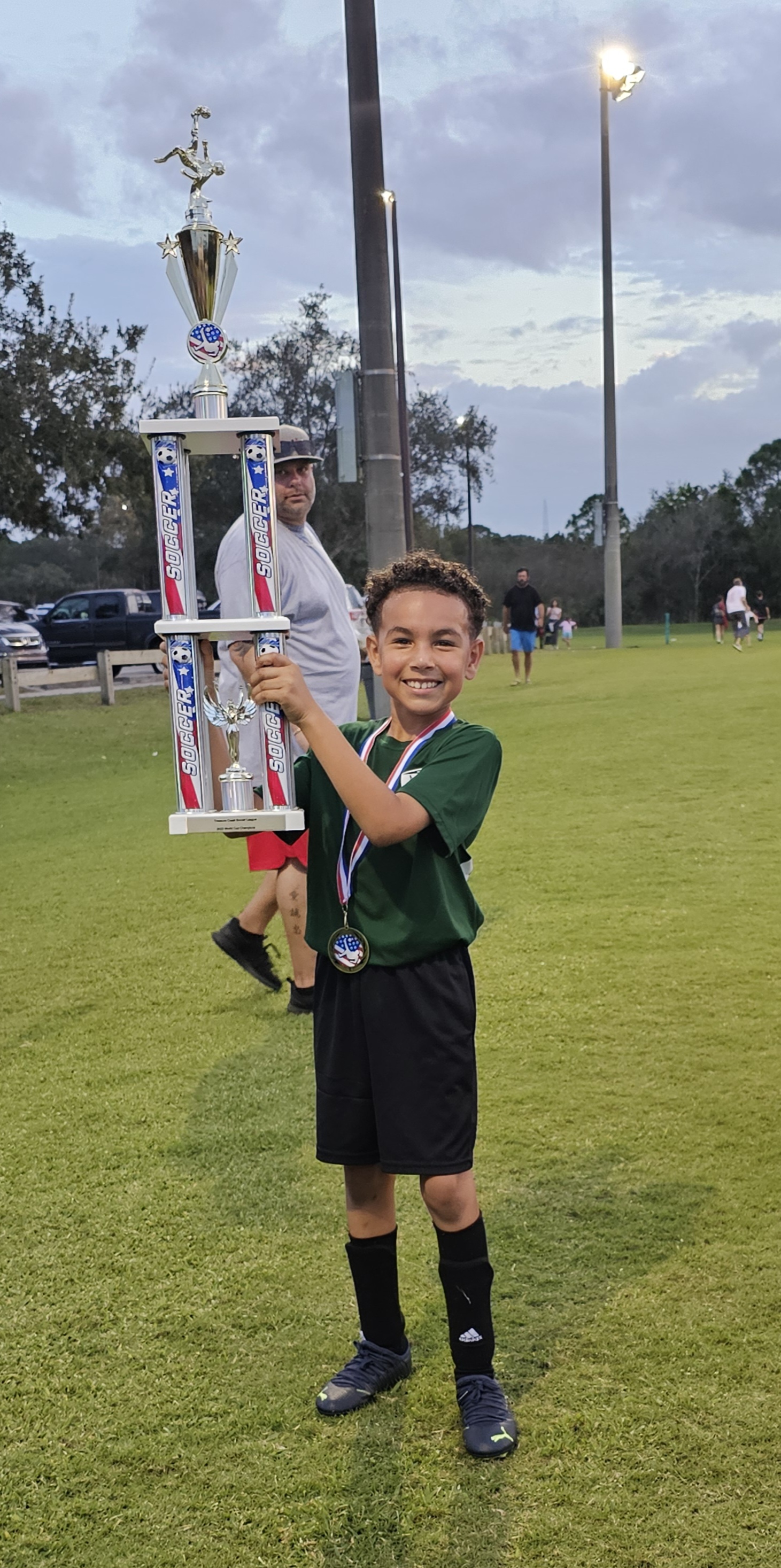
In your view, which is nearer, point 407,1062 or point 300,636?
point 407,1062

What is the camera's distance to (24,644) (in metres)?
30.9

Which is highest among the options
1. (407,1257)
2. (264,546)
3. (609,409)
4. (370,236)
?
(609,409)

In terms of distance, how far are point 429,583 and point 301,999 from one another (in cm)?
311

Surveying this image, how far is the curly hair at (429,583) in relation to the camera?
277cm

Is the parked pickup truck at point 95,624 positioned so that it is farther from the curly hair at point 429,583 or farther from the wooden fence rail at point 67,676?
the curly hair at point 429,583

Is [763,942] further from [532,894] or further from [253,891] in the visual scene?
[253,891]

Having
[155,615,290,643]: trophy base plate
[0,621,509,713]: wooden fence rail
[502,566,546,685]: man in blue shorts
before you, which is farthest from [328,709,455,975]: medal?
[0,621,509,713]: wooden fence rail

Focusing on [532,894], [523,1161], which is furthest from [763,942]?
[523,1161]

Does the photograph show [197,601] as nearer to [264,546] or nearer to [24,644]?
[264,546]

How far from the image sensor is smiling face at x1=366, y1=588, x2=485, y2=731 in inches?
107

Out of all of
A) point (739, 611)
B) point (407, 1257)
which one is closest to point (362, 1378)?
point (407, 1257)

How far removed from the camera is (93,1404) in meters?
2.93

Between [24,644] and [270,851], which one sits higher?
[24,644]

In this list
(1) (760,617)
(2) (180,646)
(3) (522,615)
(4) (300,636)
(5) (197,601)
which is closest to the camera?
(2) (180,646)
